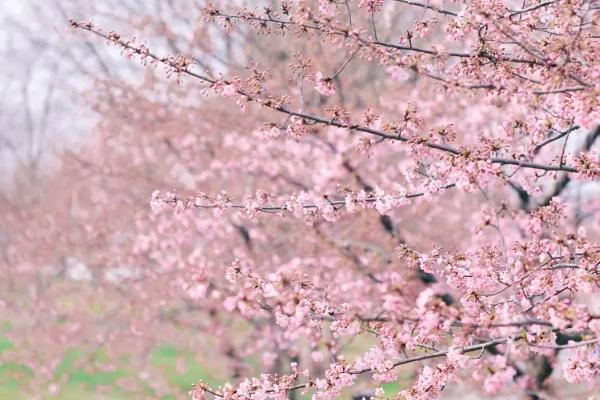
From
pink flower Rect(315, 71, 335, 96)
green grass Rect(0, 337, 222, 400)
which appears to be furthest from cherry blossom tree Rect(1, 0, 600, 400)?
green grass Rect(0, 337, 222, 400)

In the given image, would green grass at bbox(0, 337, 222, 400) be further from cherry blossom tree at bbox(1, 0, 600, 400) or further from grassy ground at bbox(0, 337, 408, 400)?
cherry blossom tree at bbox(1, 0, 600, 400)

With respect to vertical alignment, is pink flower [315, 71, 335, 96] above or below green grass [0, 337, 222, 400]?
below

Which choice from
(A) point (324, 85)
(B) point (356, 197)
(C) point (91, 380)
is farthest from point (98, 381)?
(A) point (324, 85)

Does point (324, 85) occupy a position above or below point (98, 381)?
below

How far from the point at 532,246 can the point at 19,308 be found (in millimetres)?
15032

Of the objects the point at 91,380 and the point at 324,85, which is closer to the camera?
the point at 324,85

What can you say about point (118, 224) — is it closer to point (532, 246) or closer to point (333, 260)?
point (333, 260)

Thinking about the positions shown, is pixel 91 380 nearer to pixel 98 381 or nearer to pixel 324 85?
pixel 98 381

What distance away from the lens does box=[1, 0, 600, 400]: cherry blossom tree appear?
3.90m

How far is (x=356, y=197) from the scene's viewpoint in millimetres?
4508

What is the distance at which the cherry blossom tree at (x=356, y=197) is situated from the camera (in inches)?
153

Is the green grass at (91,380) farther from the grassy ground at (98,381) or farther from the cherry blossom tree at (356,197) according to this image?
the cherry blossom tree at (356,197)

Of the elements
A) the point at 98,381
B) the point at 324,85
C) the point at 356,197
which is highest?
the point at 98,381

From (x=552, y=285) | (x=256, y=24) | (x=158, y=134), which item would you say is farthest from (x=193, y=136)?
(x=552, y=285)
